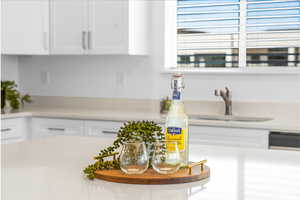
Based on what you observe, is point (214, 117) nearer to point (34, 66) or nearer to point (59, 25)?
point (59, 25)

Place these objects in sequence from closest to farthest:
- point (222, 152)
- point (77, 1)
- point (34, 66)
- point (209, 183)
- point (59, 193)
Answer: point (59, 193) → point (209, 183) → point (222, 152) → point (77, 1) → point (34, 66)

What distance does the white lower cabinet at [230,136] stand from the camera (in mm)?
3148

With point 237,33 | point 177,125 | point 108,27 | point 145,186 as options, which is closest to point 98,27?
point 108,27

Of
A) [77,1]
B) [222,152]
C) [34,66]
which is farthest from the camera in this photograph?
[34,66]

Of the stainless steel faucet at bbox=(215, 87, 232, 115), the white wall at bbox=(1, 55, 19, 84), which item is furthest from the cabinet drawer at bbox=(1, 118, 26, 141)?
the stainless steel faucet at bbox=(215, 87, 232, 115)

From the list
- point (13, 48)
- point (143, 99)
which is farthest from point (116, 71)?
point (13, 48)

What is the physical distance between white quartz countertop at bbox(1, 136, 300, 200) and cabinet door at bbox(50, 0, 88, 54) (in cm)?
205

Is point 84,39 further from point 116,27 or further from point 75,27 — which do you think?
point 116,27

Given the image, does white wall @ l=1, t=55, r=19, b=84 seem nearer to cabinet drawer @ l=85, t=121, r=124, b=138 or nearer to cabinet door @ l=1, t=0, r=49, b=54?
cabinet door @ l=1, t=0, r=49, b=54

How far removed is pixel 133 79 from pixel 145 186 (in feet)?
9.41

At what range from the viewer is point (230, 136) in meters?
3.25

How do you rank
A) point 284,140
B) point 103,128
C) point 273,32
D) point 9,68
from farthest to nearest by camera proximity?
point 9,68 < point 273,32 < point 103,128 < point 284,140

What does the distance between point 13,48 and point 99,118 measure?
1.02 meters

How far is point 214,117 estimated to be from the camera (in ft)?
12.3
